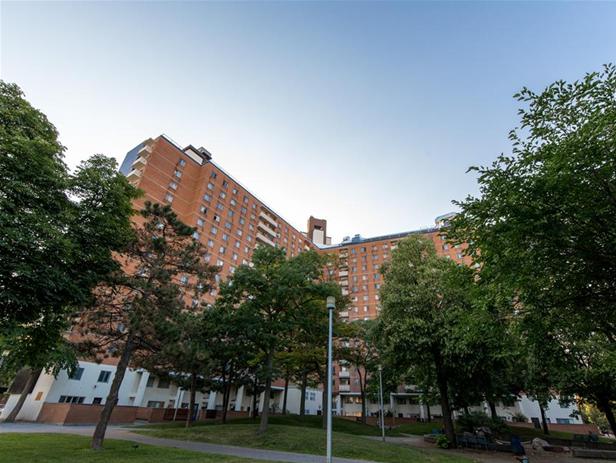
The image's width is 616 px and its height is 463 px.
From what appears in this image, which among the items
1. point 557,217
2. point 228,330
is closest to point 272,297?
point 228,330

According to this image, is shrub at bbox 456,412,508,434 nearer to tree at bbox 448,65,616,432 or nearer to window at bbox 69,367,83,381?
tree at bbox 448,65,616,432

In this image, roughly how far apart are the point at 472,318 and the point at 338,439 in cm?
1113

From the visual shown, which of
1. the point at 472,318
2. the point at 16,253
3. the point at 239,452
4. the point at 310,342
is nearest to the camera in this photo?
the point at 16,253

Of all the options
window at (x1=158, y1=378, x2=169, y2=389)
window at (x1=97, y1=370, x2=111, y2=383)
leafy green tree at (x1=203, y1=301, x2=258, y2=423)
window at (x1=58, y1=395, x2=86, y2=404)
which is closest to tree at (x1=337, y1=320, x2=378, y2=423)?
leafy green tree at (x1=203, y1=301, x2=258, y2=423)

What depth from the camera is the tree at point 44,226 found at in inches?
394

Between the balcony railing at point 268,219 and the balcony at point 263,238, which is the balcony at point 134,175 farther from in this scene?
the balcony railing at point 268,219

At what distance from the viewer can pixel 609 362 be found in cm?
1194

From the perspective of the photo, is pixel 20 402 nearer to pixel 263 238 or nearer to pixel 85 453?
pixel 85 453

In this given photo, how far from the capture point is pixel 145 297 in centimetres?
1566

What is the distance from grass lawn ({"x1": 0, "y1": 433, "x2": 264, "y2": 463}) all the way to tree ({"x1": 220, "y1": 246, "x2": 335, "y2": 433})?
264 inches

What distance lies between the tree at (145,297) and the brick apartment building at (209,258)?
16.1 metres

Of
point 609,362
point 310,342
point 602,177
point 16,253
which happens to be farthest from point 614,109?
point 310,342

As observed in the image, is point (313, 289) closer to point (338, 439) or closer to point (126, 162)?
point (338, 439)

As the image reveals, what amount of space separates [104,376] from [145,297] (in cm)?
2919
